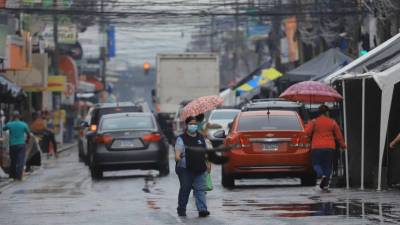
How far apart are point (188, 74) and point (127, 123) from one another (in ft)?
69.0

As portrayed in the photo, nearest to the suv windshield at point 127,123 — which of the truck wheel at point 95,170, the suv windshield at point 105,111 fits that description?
the truck wheel at point 95,170

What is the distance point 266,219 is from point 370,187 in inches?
250

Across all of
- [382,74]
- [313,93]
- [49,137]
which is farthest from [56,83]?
[382,74]

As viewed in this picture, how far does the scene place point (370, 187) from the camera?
20.5m

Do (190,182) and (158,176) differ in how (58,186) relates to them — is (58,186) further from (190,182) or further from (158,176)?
(190,182)

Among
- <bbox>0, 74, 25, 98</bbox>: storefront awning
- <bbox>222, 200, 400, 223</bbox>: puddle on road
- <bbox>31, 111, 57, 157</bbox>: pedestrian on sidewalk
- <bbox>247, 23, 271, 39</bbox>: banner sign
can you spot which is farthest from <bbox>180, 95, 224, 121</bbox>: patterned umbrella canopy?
<bbox>247, 23, 271, 39</bbox>: banner sign

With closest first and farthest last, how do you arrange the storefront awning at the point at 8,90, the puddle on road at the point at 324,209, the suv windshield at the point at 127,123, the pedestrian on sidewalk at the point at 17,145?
the puddle on road at the point at 324,209 < the suv windshield at the point at 127,123 < the pedestrian on sidewalk at the point at 17,145 < the storefront awning at the point at 8,90

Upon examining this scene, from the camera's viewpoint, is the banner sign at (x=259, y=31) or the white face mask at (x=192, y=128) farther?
the banner sign at (x=259, y=31)

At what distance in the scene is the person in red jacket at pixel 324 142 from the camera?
20.4m

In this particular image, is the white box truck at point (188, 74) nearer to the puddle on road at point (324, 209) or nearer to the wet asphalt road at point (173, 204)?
the wet asphalt road at point (173, 204)

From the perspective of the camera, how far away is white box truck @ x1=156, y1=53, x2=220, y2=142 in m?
47.0

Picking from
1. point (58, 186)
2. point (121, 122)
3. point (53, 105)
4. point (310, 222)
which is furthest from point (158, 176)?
point (53, 105)

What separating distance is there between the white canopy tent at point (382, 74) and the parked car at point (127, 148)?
5.88m

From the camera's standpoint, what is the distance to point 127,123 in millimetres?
26406
